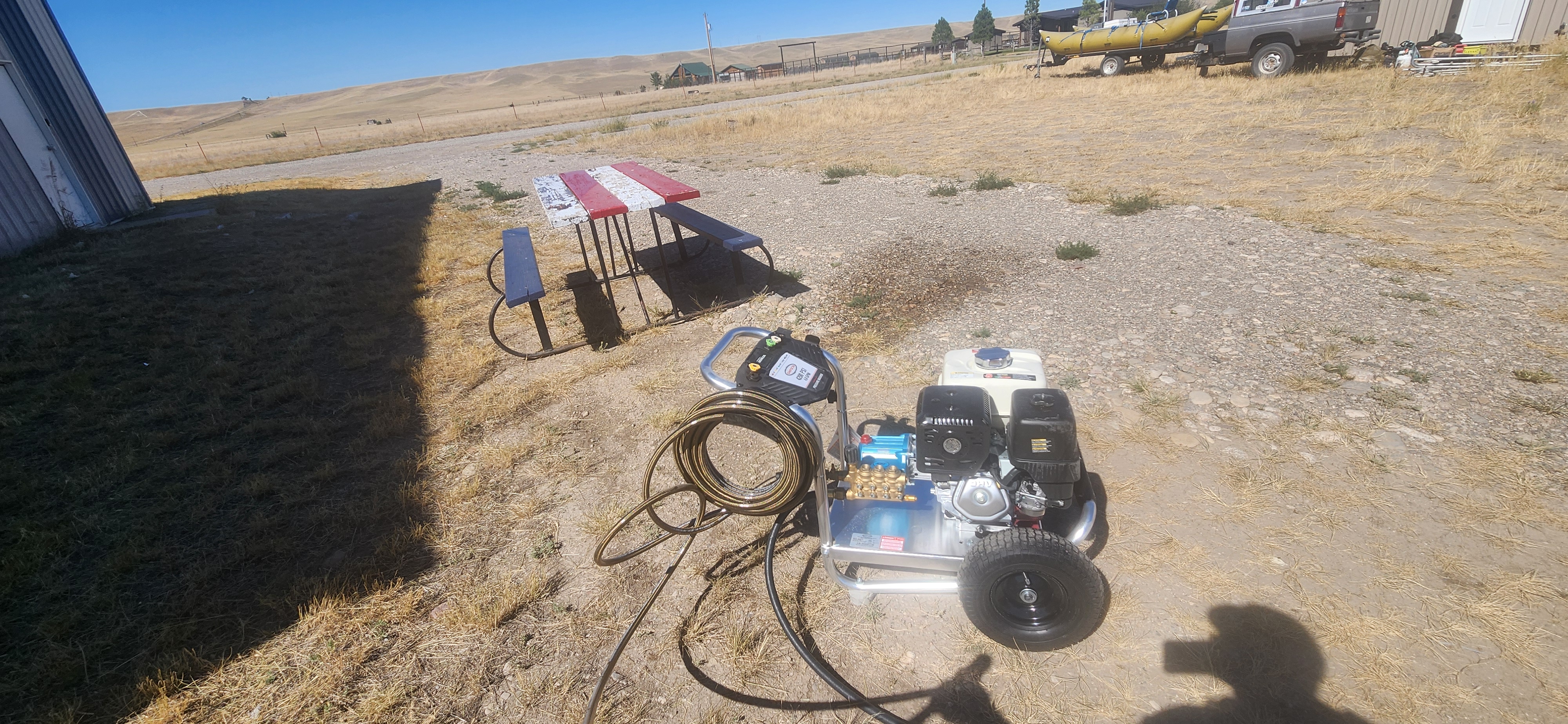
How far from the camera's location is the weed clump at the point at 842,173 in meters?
9.63

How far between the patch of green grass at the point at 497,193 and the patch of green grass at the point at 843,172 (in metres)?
5.74

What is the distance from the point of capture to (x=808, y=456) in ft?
6.42

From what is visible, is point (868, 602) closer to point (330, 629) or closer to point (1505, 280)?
point (330, 629)

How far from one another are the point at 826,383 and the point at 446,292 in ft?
18.6

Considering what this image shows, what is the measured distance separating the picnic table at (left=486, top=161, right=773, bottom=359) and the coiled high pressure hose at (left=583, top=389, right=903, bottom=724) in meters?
2.63

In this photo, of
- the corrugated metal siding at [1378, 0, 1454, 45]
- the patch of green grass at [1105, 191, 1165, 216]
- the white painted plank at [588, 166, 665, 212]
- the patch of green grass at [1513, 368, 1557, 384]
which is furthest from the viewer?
the corrugated metal siding at [1378, 0, 1454, 45]

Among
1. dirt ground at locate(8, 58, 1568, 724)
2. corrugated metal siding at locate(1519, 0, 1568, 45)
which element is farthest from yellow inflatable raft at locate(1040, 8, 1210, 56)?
dirt ground at locate(8, 58, 1568, 724)

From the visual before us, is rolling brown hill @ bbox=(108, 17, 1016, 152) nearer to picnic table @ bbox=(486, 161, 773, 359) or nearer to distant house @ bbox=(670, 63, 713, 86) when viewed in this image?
distant house @ bbox=(670, 63, 713, 86)

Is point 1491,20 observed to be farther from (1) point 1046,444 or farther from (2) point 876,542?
(2) point 876,542

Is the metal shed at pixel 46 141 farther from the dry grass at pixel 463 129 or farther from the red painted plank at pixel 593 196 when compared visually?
the dry grass at pixel 463 129

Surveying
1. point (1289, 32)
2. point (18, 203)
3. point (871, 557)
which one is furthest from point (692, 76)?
point (871, 557)

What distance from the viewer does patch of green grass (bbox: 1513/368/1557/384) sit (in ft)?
10.3

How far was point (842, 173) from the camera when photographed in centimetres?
967

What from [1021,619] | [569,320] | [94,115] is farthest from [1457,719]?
[94,115]
